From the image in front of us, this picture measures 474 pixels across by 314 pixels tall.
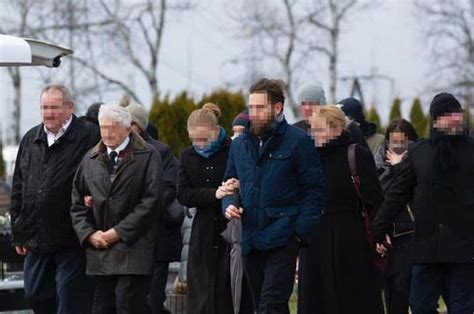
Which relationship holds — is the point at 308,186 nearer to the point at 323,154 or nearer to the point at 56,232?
the point at 323,154

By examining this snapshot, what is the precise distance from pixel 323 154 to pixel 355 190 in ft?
1.27

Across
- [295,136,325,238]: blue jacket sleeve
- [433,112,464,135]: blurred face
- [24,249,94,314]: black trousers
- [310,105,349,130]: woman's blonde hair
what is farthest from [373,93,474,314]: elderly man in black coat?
[24,249,94,314]: black trousers

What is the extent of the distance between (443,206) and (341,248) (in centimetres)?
100

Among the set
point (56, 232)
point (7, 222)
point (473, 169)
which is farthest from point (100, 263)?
point (7, 222)

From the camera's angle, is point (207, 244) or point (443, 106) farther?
point (207, 244)

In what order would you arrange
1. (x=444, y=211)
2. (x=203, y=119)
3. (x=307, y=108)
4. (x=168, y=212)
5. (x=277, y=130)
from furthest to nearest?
(x=168, y=212), (x=307, y=108), (x=203, y=119), (x=444, y=211), (x=277, y=130)

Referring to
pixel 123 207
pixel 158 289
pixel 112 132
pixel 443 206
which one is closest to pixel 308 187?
pixel 443 206

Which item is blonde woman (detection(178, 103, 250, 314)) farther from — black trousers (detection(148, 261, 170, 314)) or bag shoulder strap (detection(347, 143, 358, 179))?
bag shoulder strap (detection(347, 143, 358, 179))

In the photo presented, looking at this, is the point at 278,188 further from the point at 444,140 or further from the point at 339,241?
the point at 444,140

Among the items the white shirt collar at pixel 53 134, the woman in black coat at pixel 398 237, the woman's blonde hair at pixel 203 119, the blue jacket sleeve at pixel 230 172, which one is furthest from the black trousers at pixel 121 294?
the woman in black coat at pixel 398 237

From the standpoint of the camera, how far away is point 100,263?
9289 millimetres

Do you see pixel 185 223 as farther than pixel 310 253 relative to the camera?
Yes

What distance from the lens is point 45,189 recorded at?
32.3ft

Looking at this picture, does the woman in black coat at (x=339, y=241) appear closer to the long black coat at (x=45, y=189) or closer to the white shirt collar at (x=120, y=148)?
the white shirt collar at (x=120, y=148)
